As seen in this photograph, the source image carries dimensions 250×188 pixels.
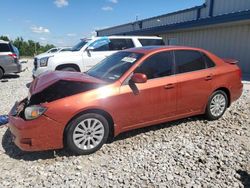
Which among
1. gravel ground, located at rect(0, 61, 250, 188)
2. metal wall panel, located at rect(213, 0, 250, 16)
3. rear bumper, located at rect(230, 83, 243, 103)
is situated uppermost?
metal wall panel, located at rect(213, 0, 250, 16)

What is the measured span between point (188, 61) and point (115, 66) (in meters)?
1.45

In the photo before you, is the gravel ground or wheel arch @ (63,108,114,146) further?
wheel arch @ (63,108,114,146)

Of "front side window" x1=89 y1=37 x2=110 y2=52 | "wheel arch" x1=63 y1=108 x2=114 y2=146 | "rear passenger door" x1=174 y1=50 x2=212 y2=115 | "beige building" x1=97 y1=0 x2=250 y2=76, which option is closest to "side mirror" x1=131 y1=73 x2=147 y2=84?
"wheel arch" x1=63 y1=108 x2=114 y2=146

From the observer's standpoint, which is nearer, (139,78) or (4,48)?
(139,78)

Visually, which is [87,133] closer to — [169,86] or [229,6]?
[169,86]

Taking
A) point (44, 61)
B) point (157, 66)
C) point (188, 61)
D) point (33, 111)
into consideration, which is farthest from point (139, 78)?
point (44, 61)

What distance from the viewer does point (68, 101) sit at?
404 centimetres

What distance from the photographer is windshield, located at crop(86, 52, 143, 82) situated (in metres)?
4.75

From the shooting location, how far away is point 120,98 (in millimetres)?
4398

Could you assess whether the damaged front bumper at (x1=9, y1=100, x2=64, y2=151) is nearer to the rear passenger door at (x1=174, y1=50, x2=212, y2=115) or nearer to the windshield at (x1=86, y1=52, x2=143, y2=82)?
the windshield at (x1=86, y1=52, x2=143, y2=82)

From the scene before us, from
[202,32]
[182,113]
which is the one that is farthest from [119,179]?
[202,32]

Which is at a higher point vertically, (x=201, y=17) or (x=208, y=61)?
(x=201, y=17)

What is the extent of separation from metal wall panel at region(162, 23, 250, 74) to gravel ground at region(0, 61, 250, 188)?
332 inches

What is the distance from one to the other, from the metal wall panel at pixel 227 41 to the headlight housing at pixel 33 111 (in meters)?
11.2
